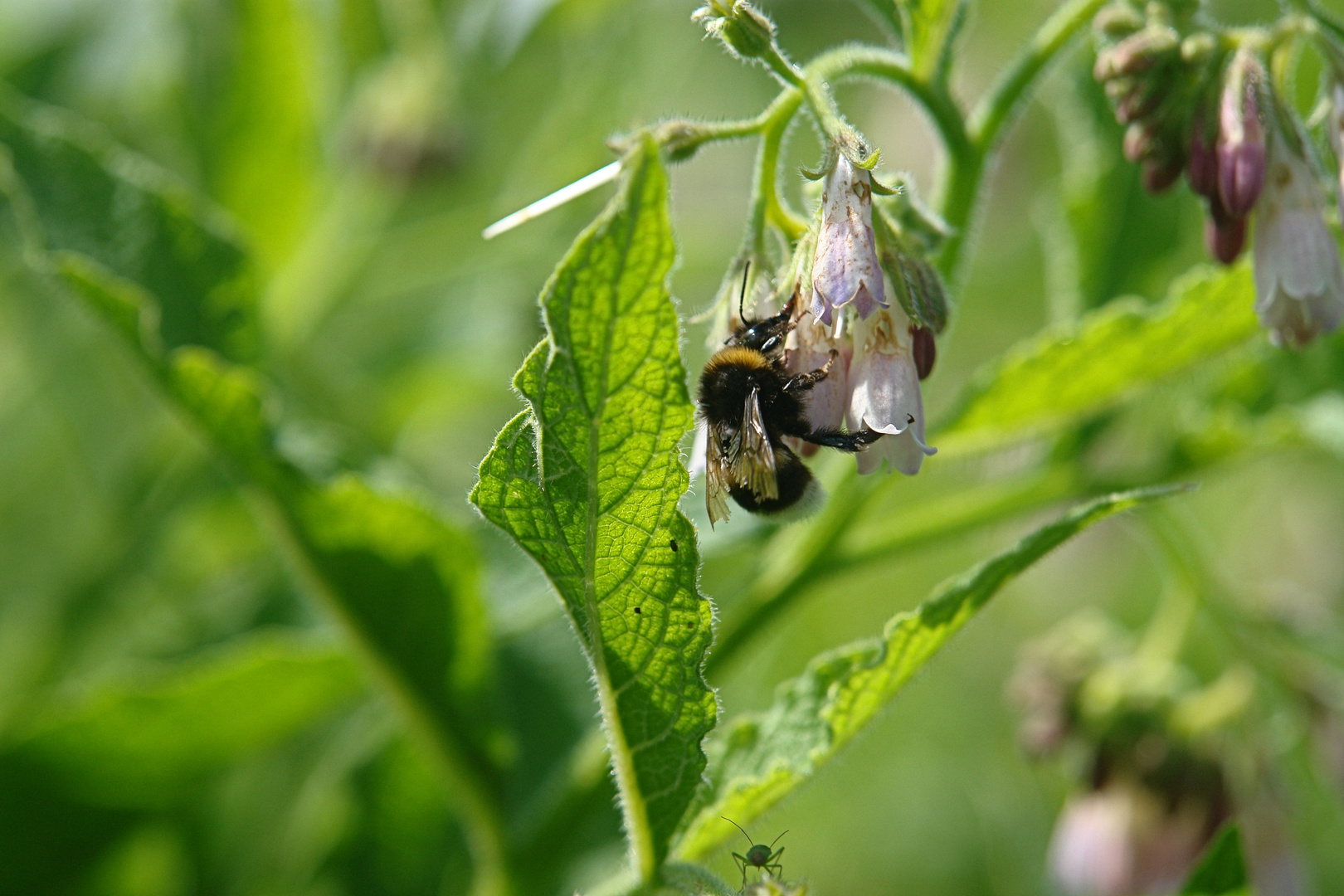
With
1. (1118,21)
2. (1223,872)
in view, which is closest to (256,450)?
(1118,21)

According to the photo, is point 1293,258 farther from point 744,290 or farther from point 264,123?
point 264,123

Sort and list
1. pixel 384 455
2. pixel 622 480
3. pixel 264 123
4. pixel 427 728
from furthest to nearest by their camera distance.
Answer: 1. pixel 264 123
2. pixel 384 455
3. pixel 427 728
4. pixel 622 480

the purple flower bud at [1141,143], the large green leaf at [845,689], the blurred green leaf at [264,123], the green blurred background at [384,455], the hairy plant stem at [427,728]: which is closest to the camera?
the large green leaf at [845,689]

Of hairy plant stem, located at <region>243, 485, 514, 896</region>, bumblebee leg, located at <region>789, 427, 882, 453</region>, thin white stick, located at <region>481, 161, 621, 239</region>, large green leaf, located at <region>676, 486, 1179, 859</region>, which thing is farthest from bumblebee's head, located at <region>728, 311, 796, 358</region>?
hairy plant stem, located at <region>243, 485, 514, 896</region>

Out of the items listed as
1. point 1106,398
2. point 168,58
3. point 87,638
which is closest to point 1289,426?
point 1106,398

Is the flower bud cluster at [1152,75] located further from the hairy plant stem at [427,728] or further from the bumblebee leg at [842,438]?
the hairy plant stem at [427,728]

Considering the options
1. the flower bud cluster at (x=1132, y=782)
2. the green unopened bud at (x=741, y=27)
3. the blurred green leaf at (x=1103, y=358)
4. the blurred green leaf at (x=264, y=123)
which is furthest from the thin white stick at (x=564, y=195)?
the blurred green leaf at (x=264, y=123)

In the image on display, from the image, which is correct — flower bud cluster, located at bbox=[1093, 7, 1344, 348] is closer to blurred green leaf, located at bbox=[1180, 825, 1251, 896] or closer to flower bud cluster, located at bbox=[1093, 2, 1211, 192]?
flower bud cluster, located at bbox=[1093, 2, 1211, 192]
